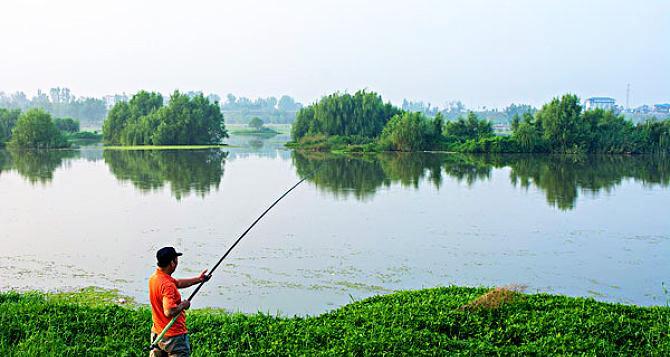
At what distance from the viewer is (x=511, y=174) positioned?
25734 mm

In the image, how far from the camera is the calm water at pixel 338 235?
353 inches

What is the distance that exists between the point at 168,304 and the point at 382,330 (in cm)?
221

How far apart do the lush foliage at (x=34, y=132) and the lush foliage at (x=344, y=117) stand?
1978 centimetres

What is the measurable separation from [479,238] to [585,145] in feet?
106

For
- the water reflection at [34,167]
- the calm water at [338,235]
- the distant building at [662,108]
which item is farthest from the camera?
the distant building at [662,108]

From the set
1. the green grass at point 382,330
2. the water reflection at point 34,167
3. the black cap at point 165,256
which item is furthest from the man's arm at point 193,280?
the water reflection at point 34,167

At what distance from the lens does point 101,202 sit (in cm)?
1686

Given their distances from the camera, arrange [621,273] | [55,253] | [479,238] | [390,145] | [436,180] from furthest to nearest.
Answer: [390,145] → [436,180] → [479,238] → [55,253] → [621,273]

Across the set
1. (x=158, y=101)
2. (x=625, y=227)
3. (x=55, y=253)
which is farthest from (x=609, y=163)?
(x=158, y=101)

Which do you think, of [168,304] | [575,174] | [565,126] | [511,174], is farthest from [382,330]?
[565,126]

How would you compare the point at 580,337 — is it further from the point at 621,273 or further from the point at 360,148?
the point at 360,148

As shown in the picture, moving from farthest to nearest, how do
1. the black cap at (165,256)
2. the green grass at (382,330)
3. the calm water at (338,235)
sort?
the calm water at (338,235) → the green grass at (382,330) → the black cap at (165,256)

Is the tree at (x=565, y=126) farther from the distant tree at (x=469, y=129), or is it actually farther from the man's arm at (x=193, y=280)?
the man's arm at (x=193, y=280)

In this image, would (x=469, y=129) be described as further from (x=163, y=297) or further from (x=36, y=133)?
(x=163, y=297)
